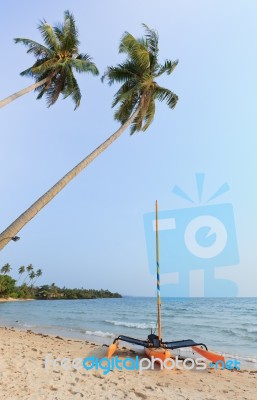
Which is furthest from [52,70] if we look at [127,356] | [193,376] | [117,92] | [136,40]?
[193,376]

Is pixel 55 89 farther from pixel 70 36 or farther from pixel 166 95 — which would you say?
pixel 166 95

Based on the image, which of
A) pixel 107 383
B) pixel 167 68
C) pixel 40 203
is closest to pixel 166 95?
pixel 167 68

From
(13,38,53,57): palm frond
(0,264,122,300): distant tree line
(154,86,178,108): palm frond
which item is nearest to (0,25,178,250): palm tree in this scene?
(154,86,178,108): palm frond

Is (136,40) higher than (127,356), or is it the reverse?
(136,40)

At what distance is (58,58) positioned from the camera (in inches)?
536

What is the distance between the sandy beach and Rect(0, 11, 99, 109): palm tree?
10134 millimetres

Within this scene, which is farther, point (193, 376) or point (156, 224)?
point (156, 224)

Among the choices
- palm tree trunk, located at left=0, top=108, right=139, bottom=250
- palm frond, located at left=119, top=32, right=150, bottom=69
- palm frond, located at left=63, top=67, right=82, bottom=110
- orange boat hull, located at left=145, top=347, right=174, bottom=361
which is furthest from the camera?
palm frond, located at left=63, top=67, right=82, bottom=110

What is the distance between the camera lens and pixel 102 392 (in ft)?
18.1

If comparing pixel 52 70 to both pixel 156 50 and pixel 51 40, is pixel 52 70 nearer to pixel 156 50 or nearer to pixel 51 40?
pixel 51 40

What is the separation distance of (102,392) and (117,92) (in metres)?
12.6

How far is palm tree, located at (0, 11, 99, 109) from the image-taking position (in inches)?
520

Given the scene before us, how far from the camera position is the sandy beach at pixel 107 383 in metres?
5.28

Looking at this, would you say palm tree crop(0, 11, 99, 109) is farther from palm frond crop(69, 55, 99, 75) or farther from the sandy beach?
the sandy beach
